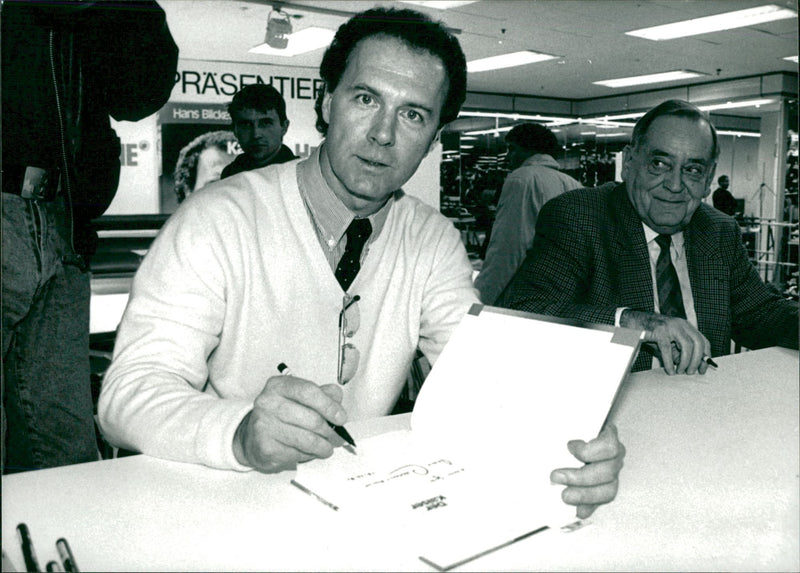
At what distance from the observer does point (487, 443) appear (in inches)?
33.2

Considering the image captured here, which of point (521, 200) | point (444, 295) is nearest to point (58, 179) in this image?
point (444, 295)

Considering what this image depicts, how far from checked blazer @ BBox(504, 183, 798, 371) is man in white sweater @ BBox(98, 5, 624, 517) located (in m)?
0.48

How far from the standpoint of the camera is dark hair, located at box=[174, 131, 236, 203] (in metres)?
8.52

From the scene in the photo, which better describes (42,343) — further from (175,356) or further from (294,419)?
(294,419)

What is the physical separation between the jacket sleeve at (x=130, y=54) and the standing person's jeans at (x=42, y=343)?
0.95 feet

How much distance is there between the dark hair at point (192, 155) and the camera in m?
8.52

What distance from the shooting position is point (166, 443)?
884 millimetres

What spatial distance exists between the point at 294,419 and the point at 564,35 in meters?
7.73

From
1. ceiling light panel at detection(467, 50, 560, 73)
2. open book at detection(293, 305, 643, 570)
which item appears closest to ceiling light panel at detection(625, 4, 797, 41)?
ceiling light panel at detection(467, 50, 560, 73)

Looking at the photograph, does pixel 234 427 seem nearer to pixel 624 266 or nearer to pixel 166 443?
pixel 166 443

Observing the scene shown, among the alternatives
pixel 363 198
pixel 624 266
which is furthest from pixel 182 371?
pixel 624 266

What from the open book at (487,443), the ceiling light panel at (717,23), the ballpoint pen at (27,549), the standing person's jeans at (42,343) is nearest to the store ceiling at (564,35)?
the ceiling light panel at (717,23)

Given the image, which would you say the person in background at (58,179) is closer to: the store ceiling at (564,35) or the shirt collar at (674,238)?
the shirt collar at (674,238)

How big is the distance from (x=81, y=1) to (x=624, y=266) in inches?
54.7
